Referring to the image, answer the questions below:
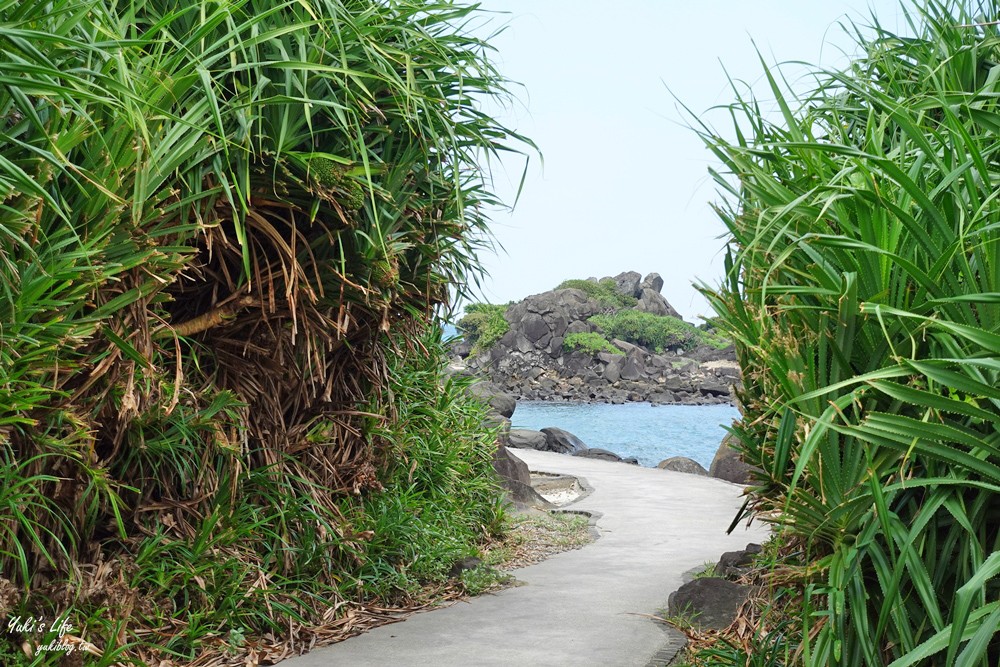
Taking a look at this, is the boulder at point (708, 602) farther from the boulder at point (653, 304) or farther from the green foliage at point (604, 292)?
the boulder at point (653, 304)

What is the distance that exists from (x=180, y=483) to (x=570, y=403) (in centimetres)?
7197

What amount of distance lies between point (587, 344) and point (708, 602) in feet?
258

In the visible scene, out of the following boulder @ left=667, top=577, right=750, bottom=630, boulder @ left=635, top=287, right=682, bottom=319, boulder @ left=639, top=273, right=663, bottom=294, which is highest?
boulder @ left=639, top=273, right=663, bottom=294

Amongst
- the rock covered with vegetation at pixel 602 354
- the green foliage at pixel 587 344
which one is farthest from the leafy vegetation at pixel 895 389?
the green foliage at pixel 587 344

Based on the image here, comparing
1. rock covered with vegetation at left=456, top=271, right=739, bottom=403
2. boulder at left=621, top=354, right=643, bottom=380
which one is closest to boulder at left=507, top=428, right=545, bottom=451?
rock covered with vegetation at left=456, top=271, right=739, bottom=403

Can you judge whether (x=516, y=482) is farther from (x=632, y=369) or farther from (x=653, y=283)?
(x=653, y=283)

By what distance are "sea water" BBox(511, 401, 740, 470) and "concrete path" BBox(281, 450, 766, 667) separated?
27345 mm

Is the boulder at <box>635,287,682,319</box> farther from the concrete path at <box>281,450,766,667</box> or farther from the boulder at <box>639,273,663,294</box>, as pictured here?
the concrete path at <box>281,450,766,667</box>

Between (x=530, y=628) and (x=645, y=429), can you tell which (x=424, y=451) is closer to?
(x=530, y=628)

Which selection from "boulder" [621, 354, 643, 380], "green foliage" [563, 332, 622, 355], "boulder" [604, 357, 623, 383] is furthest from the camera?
"green foliage" [563, 332, 622, 355]

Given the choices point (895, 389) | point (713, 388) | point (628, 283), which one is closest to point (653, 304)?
point (628, 283)

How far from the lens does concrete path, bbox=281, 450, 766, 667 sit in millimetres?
4438

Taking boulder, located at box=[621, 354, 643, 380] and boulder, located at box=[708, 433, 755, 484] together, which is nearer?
boulder, located at box=[708, 433, 755, 484]

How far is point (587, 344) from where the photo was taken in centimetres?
8331
